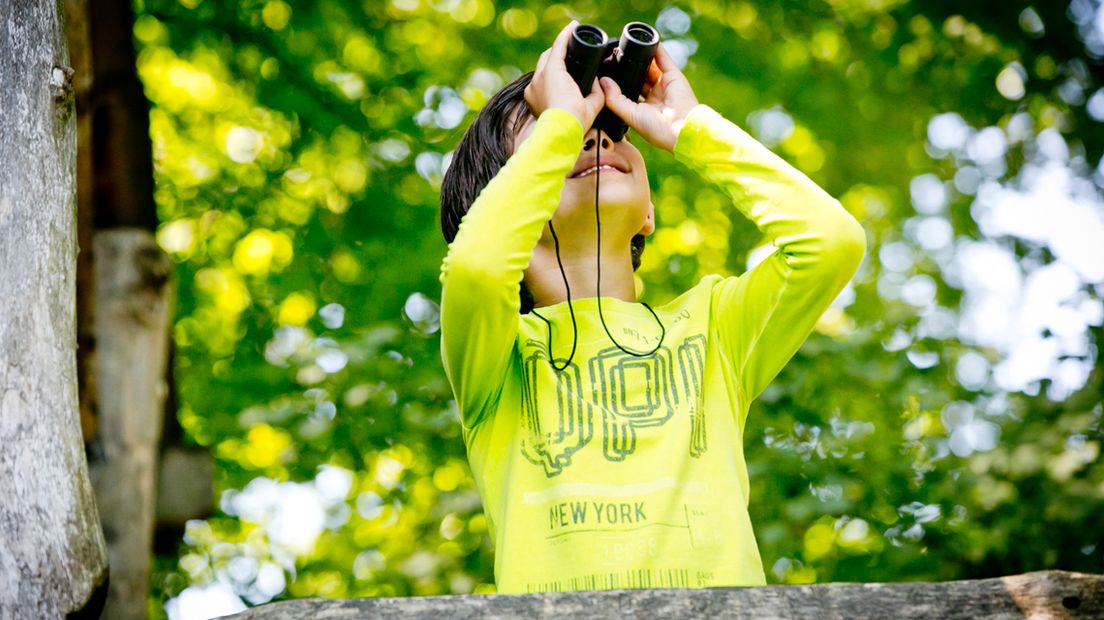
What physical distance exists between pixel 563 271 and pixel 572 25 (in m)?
0.50

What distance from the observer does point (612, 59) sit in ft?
7.89

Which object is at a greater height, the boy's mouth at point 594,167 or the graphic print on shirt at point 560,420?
the boy's mouth at point 594,167

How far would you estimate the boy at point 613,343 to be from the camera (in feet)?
6.56

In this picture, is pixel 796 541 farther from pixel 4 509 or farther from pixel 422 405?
pixel 4 509

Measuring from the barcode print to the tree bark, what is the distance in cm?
52

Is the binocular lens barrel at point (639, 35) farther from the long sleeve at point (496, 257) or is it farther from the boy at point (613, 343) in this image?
the long sleeve at point (496, 257)

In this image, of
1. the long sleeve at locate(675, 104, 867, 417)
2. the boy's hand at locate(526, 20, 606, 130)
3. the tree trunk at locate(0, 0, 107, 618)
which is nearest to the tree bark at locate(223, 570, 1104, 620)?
the tree trunk at locate(0, 0, 107, 618)

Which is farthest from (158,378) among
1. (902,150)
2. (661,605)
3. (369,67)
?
(902,150)

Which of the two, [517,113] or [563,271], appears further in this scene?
[517,113]

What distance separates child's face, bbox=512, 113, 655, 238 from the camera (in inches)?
92.9

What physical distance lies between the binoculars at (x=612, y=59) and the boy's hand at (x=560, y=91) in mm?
20

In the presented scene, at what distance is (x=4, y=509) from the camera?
58.7 inches

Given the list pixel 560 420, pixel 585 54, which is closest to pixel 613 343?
pixel 560 420

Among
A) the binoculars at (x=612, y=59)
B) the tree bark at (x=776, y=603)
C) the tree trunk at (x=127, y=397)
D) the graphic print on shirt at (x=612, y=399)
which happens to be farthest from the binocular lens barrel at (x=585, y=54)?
the tree trunk at (x=127, y=397)
